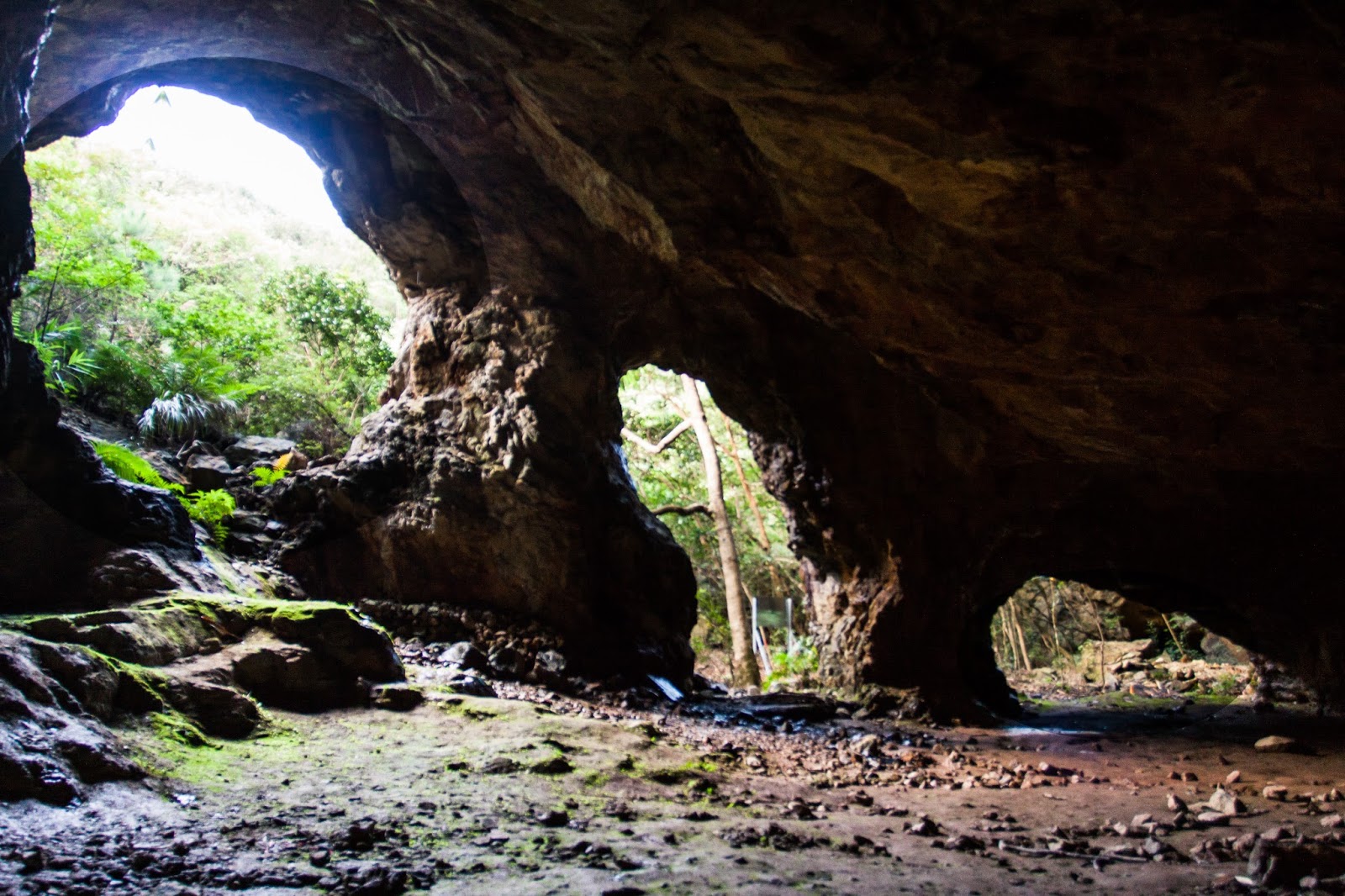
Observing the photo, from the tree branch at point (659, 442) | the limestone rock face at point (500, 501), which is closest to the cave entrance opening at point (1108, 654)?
the limestone rock face at point (500, 501)

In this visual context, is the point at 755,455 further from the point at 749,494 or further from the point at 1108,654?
the point at 1108,654

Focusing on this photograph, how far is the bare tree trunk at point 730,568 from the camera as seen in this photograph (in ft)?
51.3

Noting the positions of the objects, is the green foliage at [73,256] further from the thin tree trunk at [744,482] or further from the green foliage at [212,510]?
the thin tree trunk at [744,482]

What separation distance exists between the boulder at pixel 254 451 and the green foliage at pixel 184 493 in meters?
1.60

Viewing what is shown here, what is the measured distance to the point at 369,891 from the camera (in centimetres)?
237

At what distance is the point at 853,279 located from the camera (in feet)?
22.0

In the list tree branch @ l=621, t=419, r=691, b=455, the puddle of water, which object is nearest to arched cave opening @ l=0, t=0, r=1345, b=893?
the puddle of water

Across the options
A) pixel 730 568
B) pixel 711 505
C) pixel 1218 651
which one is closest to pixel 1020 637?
pixel 1218 651

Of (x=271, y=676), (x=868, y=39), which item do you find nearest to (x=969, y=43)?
(x=868, y=39)

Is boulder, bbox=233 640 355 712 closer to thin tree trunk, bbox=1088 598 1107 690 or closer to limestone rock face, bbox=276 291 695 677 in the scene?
limestone rock face, bbox=276 291 695 677

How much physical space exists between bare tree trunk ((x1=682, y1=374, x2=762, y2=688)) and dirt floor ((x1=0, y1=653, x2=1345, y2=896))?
9.10 metres

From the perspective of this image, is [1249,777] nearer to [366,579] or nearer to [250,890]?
[250,890]

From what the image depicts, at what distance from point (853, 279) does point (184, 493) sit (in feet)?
25.0

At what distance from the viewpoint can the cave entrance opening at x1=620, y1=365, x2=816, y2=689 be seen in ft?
58.1
